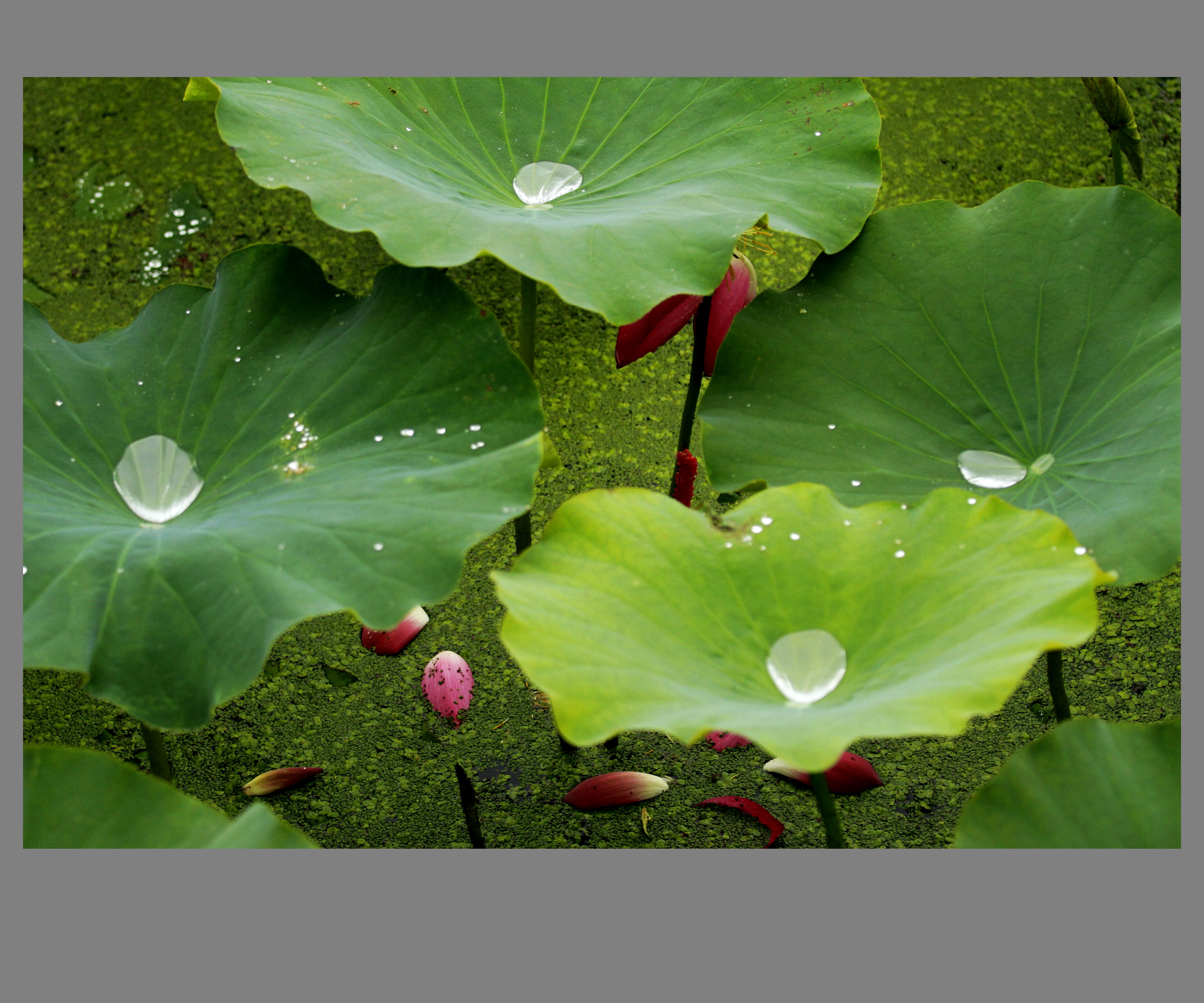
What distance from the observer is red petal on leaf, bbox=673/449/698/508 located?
124cm

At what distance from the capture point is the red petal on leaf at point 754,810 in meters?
1.13

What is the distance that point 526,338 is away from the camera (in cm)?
121

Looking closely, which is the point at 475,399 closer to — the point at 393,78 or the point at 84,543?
the point at 84,543

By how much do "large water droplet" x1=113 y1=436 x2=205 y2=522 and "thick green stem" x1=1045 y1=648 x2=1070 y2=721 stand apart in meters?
0.89

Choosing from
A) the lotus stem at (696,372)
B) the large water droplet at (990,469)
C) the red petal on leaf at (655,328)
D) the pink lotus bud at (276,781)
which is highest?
the red petal on leaf at (655,328)

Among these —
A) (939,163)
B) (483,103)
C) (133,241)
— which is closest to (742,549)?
(483,103)

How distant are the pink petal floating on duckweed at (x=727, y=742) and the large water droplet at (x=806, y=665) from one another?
397 millimetres

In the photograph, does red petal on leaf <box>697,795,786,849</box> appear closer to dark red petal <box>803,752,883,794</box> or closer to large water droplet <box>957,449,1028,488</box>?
dark red petal <box>803,752,883,794</box>

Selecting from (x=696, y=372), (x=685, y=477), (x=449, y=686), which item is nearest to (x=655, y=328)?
(x=696, y=372)

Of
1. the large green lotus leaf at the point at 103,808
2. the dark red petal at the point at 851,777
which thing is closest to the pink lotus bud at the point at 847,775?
the dark red petal at the point at 851,777

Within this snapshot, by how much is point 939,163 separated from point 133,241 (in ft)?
4.88

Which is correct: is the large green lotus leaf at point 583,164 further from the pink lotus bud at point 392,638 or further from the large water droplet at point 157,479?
the pink lotus bud at point 392,638

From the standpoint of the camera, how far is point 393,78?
1222 mm

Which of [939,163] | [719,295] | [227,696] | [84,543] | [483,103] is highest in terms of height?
[939,163]
